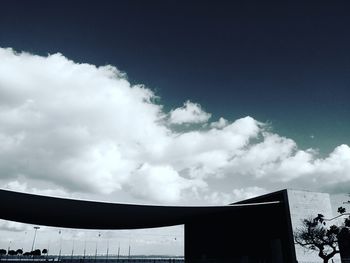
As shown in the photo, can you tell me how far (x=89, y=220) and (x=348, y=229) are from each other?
58.6 ft

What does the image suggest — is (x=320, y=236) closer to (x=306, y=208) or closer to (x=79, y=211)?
(x=306, y=208)

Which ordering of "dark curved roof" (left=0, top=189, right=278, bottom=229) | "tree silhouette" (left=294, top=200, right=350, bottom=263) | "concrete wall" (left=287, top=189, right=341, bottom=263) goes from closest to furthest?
"dark curved roof" (left=0, top=189, right=278, bottom=229) → "tree silhouette" (left=294, top=200, right=350, bottom=263) → "concrete wall" (left=287, top=189, right=341, bottom=263)

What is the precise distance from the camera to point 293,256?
62.6 ft

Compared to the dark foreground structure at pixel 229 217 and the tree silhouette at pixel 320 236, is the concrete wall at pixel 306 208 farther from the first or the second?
the tree silhouette at pixel 320 236

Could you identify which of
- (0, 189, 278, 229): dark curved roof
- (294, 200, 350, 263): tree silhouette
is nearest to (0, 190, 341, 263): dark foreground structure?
(0, 189, 278, 229): dark curved roof

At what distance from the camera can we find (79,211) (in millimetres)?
20016

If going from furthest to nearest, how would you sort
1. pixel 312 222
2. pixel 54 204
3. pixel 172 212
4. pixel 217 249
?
pixel 217 249, pixel 172 212, pixel 312 222, pixel 54 204

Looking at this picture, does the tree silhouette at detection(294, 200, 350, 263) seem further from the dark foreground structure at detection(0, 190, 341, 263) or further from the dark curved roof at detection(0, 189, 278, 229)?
the dark curved roof at detection(0, 189, 278, 229)

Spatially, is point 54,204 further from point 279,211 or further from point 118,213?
point 279,211

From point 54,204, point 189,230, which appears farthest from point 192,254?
point 54,204

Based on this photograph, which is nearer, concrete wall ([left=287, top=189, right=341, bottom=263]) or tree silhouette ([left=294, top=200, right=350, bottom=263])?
tree silhouette ([left=294, top=200, right=350, bottom=263])

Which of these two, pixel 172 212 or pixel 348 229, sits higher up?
pixel 172 212

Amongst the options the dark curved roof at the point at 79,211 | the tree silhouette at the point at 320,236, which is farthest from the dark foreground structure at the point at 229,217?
the tree silhouette at the point at 320,236

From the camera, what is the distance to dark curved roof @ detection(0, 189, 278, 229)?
17438 millimetres
